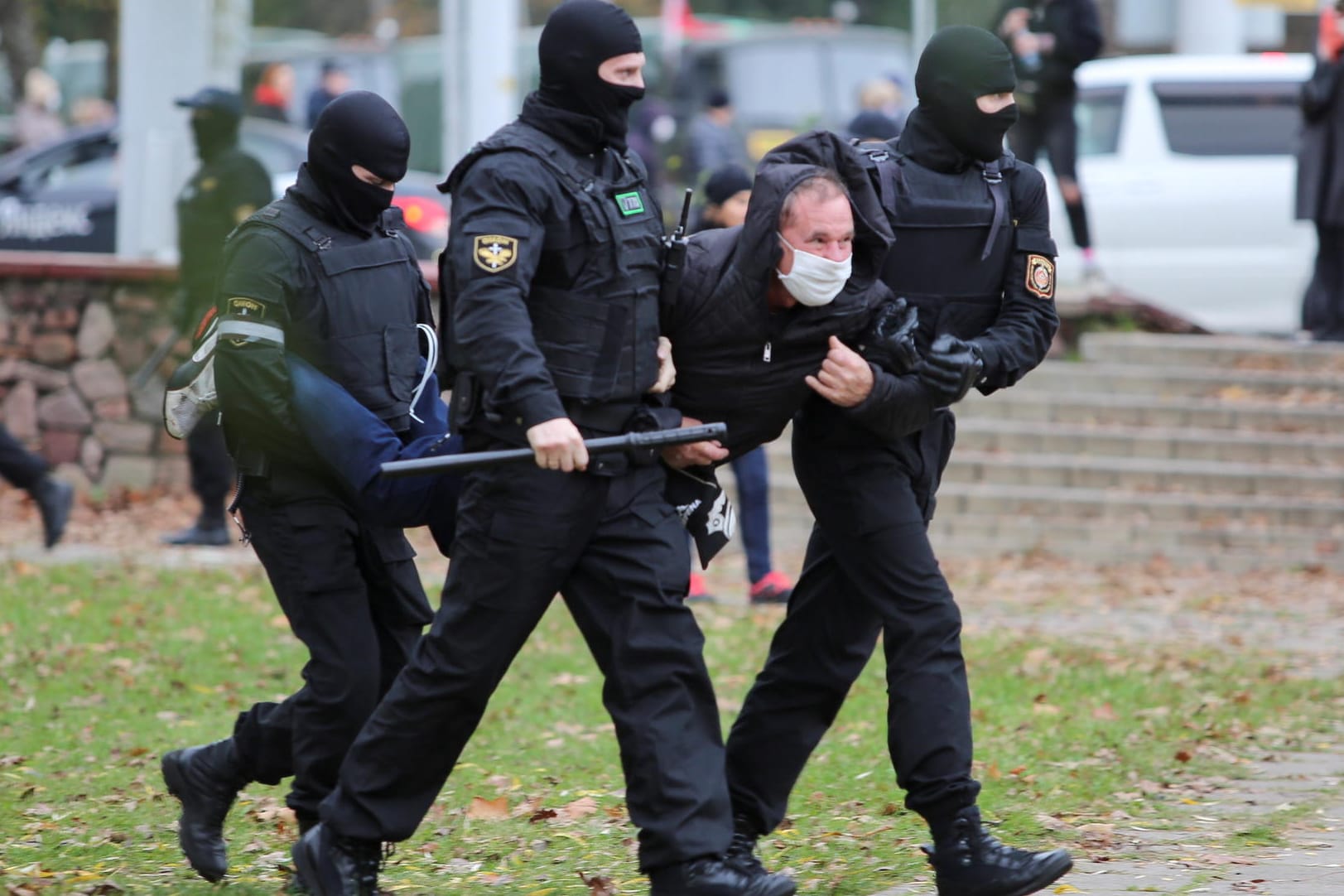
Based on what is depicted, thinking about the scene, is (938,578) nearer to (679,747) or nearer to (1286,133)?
(679,747)

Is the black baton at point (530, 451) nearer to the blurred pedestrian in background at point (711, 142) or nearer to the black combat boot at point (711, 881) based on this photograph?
the black combat boot at point (711, 881)

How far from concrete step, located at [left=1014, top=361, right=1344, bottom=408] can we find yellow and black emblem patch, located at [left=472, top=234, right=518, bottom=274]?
8.36m

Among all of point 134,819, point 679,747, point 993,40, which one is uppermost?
point 993,40

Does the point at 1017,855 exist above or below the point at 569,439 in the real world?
below

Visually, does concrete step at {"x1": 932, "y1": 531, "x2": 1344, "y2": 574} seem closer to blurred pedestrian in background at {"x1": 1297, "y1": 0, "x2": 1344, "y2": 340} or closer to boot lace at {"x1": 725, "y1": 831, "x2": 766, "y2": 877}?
blurred pedestrian in background at {"x1": 1297, "y1": 0, "x2": 1344, "y2": 340}

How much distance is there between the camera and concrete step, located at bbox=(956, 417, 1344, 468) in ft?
39.0

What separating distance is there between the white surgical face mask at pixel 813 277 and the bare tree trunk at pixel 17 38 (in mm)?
24188

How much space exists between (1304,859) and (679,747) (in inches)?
74.0

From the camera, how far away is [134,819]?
6051 millimetres

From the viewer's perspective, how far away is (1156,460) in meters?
12.1

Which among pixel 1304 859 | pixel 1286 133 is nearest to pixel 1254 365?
pixel 1286 133

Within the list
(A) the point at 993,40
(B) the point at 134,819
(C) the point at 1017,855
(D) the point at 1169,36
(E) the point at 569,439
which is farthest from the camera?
(D) the point at 1169,36

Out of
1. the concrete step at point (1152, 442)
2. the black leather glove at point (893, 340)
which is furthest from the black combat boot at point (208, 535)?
the black leather glove at point (893, 340)

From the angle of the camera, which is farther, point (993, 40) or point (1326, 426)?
point (1326, 426)
